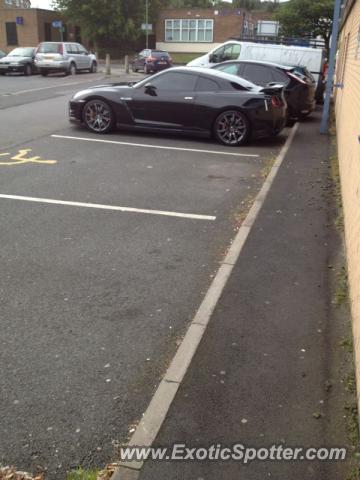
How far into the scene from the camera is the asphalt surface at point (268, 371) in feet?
8.53

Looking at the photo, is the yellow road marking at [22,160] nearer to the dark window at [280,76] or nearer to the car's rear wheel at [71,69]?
the dark window at [280,76]

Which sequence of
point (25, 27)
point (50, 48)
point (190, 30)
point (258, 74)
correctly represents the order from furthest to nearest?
point (190, 30)
point (25, 27)
point (50, 48)
point (258, 74)

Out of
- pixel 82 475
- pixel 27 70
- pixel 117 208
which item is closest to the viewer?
pixel 82 475

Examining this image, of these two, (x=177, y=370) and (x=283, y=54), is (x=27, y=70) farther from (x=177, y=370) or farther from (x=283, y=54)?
(x=177, y=370)

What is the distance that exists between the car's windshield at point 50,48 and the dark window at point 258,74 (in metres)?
19.0

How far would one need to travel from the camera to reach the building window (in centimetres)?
6075

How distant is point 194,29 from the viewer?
61219 millimetres

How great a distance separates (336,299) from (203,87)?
7.66 meters

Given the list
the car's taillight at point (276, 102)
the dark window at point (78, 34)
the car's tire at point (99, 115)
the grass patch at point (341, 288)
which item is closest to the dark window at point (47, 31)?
the dark window at point (78, 34)

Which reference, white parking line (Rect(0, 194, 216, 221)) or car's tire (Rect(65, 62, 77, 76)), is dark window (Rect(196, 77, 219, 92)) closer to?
white parking line (Rect(0, 194, 216, 221))

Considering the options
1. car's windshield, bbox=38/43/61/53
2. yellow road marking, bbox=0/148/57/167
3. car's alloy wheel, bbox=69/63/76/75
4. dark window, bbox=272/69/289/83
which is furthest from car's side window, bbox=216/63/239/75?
car's alloy wheel, bbox=69/63/76/75

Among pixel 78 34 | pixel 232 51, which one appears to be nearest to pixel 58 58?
pixel 232 51

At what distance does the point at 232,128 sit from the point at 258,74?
372cm

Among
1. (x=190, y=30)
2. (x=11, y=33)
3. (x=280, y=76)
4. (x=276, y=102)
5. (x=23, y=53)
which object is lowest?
(x=276, y=102)
